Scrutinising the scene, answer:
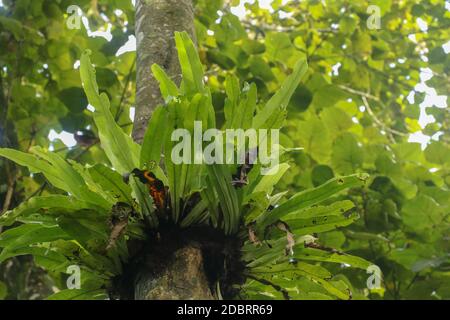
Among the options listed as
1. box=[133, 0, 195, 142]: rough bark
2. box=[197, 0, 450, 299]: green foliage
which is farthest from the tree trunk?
box=[197, 0, 450, 299]: green foliage

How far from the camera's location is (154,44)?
1534mm

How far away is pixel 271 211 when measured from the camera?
3.92 ft

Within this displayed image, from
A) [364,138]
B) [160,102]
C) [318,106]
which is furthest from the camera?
[364,138]

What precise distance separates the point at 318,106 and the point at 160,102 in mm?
1416

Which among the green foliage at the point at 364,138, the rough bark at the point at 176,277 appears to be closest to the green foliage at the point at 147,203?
the rough bark at the point at 176,277

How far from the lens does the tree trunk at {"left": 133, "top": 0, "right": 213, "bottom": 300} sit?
104 centimetres

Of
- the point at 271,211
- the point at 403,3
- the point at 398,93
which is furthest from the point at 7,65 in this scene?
the point at 403,3

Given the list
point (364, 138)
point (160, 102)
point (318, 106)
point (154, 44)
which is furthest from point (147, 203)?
point (364, 138)

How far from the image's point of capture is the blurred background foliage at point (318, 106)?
232 cm

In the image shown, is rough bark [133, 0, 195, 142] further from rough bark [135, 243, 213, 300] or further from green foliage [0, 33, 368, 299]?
rough bark [135, 243, 213, 300]

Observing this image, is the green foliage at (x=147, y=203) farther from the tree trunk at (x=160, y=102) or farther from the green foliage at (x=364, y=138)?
the green foliage at (x=364, y=138)

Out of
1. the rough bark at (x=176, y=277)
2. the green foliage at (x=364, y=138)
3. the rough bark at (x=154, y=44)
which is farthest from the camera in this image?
the green foliage at (x=364, y=138)

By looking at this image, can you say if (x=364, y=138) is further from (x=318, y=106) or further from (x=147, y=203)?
(x=147, y=203)
